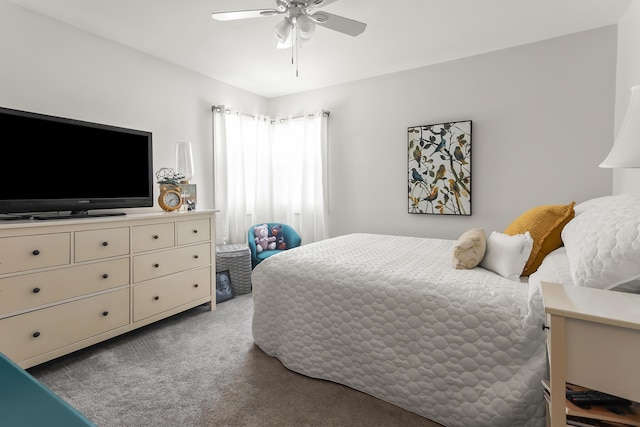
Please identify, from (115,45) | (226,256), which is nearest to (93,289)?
(226,256)

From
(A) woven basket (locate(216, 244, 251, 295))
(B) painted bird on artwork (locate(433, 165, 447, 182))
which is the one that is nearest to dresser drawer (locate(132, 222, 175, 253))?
(A) woven basket (locate(216, 244, 251, 295))

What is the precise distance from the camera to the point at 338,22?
2.18 metres

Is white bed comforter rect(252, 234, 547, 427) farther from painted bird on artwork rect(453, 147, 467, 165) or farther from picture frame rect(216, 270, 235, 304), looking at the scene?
painted bird on artwork rect(453, 147, 467, 165)

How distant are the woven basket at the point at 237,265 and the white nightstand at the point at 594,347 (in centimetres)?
307

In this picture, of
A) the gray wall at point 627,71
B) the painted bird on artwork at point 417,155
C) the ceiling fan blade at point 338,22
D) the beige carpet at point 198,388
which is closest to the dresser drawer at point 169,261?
the beige carpet at point 198,388

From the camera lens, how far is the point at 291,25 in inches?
88.1

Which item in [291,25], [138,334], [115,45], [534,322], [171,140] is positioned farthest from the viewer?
[171,140]

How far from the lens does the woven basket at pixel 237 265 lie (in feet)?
11.7

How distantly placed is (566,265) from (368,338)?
1032 millimetres

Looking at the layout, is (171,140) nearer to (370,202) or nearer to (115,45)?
(115,45)

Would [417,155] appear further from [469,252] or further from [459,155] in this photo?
[469,252]

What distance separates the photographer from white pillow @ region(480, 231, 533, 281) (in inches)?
69.4

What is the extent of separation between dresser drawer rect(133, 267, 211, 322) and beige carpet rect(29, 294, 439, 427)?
23 centimetres

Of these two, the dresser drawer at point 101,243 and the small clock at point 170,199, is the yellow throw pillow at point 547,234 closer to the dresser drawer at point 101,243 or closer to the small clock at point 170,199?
the dresser drawer at point 101,243
